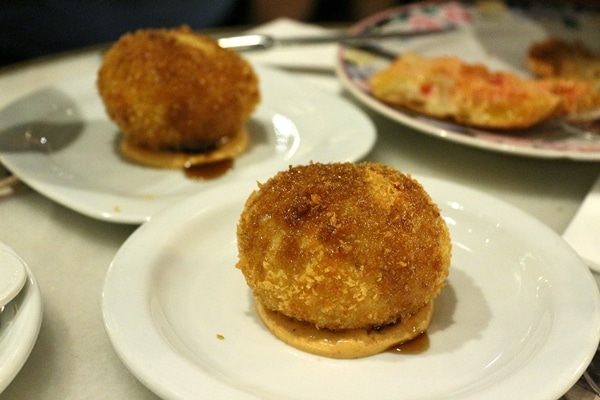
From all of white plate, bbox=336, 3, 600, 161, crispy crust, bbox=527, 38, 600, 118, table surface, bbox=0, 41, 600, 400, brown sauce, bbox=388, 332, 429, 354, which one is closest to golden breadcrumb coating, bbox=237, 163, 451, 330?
brown sauce, bbox=388, 332, 429, 354

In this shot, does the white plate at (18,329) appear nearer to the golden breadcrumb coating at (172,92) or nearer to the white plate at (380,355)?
the white plate at (380,355)

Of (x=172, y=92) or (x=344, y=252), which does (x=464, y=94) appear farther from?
(x=344, y=252)

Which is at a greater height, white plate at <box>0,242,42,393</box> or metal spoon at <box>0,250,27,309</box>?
metal spoon at <box>0,250,27,309</box>

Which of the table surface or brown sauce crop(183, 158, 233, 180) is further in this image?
brown sauce crop(183, 158, 233, 180)

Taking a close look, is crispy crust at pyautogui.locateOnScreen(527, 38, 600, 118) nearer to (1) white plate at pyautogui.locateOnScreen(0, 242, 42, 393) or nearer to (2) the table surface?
(2) the table surface

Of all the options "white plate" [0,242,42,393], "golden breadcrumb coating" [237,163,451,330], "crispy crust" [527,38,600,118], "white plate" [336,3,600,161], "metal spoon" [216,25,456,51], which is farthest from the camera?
"metal spoon" [216,25,456,51]

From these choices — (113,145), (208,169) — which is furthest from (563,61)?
(113,145)

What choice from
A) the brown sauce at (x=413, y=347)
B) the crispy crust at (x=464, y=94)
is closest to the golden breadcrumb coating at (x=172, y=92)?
the crispy crust at (x=464, y=94)

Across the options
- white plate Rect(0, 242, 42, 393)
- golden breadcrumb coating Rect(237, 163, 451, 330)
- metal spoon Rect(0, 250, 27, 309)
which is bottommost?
white plate Rect(0, 242, 42, 393)
